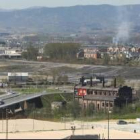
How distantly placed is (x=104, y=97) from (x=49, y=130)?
490cm

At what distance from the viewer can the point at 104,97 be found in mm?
19016

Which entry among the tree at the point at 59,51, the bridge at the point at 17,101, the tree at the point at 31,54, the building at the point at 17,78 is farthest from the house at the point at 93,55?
the bridge at the point at 17,101

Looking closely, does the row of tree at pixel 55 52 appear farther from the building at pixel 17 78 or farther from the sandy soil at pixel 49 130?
the sandy soil at pixel 49 130

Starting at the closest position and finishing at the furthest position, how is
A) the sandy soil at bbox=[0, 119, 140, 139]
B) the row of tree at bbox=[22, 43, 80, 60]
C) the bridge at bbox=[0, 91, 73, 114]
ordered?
the sandy soil at bbox=[0, 119, 140, 139]
the bridge at bbox=[0, 91, 73, 114]
the row of tree at bbox=[22, 43, 80, 60]

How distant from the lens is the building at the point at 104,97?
1872cm

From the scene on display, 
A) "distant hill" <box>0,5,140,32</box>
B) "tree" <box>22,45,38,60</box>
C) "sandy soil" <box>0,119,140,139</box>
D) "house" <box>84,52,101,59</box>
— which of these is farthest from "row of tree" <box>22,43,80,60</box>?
"distant hill" <box>0,5,140,32</box>

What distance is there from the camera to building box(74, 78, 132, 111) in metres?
18.7

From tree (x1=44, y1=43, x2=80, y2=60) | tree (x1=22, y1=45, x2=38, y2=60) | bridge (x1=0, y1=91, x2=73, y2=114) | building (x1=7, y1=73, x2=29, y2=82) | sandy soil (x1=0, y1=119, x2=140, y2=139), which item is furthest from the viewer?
tree (x1=22, y1=45, x2=38, y2=60)

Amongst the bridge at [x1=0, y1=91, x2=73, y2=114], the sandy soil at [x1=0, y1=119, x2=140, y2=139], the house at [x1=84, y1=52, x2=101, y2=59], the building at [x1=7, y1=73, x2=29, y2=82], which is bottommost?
the sandy soil at [x1=0, y1=119, x2=140, y2=139]

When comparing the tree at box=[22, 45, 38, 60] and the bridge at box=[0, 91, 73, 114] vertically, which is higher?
the tree at box=[22, 45, 38, 60]

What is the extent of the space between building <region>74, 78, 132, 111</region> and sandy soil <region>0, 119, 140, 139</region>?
2588 mm

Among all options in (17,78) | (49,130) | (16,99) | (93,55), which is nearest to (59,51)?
(93,55)

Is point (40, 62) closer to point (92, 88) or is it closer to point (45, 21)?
point (92, 88)

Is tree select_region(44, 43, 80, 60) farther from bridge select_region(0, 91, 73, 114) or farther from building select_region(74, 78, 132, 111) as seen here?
building select_region(74, 78, 132, 111)
